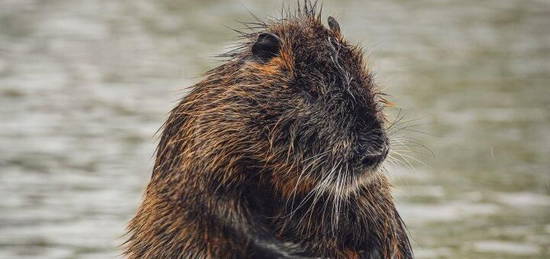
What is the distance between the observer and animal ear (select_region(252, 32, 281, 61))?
14.0ft

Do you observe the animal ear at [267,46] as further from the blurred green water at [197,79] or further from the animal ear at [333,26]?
the blurred green water at [197,79]

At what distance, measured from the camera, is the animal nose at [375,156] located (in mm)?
4004

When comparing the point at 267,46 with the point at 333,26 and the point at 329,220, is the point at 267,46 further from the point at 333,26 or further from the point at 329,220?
the point at 329,220

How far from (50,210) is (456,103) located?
12.5ft

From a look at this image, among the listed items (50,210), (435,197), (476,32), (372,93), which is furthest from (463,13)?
(372,93)

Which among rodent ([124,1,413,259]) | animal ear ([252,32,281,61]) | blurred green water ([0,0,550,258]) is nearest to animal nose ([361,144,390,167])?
rodent ([124,1,413,259])

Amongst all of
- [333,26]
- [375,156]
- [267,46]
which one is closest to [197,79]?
[333,26]

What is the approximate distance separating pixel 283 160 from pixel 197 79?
6085 millimetres

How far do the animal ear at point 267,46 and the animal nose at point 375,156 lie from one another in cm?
49

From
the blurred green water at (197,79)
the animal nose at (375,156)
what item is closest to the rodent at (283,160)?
the animal nose at (375,156)

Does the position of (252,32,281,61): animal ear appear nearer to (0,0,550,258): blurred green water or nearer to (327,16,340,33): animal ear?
(327,16,340,33): animal ear

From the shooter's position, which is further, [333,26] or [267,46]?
[333,26]

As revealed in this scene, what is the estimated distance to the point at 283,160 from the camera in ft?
13.5

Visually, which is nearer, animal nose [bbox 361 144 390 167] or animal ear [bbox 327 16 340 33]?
animal nose [bbox 361 144 390 167]
